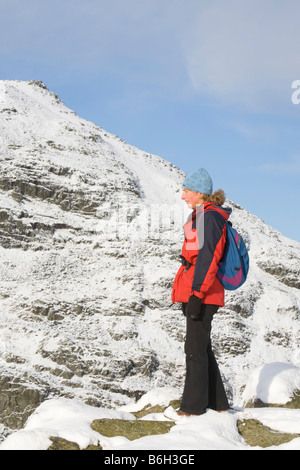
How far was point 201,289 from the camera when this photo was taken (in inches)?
251

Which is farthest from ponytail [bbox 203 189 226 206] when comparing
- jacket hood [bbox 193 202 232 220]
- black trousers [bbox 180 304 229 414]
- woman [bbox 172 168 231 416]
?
black trousers [bbox 180 304 229 414]

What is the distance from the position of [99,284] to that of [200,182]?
55950mm

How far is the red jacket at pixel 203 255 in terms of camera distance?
642 centimetres

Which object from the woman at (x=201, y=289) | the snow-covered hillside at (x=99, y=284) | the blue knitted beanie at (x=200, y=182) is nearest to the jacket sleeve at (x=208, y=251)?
the woman at (x=201, y=289)

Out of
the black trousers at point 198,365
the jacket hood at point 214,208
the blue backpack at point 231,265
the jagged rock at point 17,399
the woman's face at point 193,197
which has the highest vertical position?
the woman's face at point 193,197

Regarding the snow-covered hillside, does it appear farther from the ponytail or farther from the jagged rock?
the ponytail

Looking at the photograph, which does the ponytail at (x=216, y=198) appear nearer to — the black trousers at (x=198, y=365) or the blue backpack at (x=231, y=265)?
the blue backpack at (x=231, y=265)

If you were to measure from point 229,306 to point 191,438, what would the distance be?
57.7m

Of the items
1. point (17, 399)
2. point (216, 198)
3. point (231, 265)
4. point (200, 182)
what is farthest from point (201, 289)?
point (17, 399)

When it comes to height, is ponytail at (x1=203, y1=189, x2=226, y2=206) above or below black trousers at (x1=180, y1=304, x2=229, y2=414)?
above

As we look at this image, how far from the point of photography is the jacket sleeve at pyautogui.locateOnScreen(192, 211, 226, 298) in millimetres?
6395

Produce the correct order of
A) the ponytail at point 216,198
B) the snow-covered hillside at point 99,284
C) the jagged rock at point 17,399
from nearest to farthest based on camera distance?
1. the ponytail at point 216,198
2. the jagged rock at point 17,399
3. the snow-covered hillside at point 99,284

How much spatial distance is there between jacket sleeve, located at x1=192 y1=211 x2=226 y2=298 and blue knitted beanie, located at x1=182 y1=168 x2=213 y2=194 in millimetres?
501

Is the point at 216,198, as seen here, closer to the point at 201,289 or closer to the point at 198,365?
the point at 201,289
